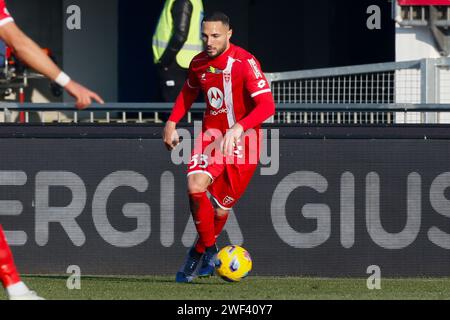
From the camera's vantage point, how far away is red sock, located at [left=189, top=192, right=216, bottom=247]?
1027cm

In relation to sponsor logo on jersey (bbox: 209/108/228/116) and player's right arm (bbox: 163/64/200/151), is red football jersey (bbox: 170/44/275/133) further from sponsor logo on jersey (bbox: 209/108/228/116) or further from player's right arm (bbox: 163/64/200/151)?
player's right arm (bbox: 163/64/200/151)

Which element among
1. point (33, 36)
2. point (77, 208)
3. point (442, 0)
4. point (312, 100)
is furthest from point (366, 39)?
point (77, 208)

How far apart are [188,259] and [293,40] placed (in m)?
7.36

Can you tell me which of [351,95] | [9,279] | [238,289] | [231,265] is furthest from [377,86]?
[9,279]

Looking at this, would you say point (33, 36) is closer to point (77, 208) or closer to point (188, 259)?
point (77, 208)

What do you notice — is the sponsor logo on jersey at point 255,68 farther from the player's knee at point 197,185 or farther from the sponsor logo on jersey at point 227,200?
the sponsor logo on jersey at point 227,200

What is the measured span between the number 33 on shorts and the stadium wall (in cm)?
131

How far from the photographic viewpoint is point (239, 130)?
9555 mm

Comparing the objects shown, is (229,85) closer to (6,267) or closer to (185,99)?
(185,99)

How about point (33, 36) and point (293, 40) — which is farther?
point (33, 36)

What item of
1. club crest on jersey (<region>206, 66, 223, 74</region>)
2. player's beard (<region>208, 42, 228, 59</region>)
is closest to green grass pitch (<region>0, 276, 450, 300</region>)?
club crest on jersey (<region>206, 66, 223, 74</region>)

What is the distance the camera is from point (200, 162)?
10.3 meters
